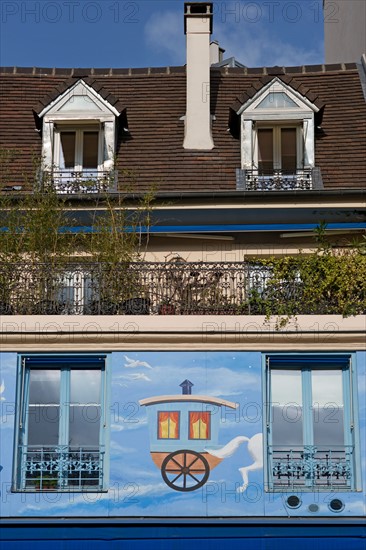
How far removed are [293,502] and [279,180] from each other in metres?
5.90

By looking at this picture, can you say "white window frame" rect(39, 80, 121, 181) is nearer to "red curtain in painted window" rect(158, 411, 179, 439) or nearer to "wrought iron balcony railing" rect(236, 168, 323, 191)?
"wrought iron balcony railing" rect(236, 168, 323, 191)

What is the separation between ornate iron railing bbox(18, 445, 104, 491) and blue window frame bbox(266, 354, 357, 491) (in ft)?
7.66

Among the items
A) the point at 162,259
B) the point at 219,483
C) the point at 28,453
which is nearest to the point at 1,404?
the point at 28,453

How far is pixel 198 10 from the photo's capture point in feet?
66.7

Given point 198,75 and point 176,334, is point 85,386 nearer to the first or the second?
point 176,334

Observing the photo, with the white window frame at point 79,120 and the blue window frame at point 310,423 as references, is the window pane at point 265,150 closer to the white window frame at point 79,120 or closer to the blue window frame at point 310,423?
the white window frame at point 79,120

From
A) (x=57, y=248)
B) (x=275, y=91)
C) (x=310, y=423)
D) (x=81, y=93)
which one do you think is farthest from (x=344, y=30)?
(x=310, y=423)

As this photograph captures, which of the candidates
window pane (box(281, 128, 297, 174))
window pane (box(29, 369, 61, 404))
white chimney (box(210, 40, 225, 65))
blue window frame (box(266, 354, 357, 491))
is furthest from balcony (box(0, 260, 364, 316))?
white chimney (box(210, 40, 225, 65))

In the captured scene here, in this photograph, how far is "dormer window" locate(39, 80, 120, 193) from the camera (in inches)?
725

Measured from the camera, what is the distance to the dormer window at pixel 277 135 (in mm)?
18203

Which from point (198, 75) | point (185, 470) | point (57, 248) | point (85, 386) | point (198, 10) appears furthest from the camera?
point (198, 10)

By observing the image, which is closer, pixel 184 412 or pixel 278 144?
pixel 184 412

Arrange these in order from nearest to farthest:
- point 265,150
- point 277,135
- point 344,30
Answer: point 265,150, point 277,135, point 344,30
